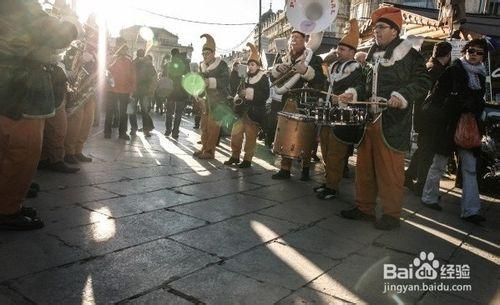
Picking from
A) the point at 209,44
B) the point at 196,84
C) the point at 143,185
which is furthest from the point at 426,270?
the point at 196,84

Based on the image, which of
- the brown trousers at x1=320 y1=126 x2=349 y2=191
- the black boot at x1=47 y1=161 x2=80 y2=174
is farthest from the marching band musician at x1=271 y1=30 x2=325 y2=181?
the black boot at x1=47 y1=161 x2=80 y2=174

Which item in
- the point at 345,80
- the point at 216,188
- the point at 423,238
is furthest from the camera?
the point at 216,188

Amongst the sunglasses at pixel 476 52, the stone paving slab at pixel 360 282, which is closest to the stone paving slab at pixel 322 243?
the stone paving slab at pixel 360 282

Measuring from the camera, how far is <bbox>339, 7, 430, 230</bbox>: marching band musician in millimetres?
4012

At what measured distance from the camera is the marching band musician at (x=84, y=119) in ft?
19.9

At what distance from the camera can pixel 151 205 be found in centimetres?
423

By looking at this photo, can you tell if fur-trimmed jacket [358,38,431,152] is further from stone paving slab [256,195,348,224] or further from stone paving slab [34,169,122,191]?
stone paving slab [34,169,122,191]

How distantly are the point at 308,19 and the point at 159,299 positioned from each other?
525 centimetres

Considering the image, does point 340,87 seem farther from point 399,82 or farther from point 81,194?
point 81,194

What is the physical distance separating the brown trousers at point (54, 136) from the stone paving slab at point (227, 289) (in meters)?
3.54

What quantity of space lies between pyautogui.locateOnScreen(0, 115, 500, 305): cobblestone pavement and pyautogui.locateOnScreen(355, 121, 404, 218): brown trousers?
274 mm

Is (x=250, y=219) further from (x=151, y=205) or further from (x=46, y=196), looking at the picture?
(x=46, y=196)

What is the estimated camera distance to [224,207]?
14.5 feet

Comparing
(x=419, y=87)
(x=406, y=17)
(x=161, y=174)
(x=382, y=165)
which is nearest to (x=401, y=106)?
(x=419, y=87)
